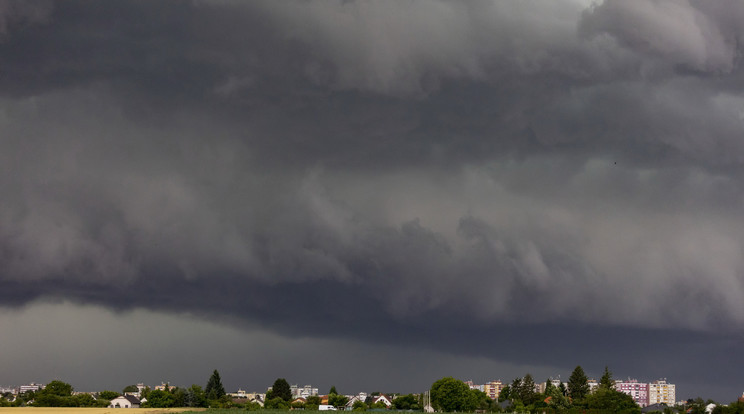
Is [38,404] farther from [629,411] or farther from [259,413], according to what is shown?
[629,411]

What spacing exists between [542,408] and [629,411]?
31.3 meters

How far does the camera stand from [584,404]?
196 m

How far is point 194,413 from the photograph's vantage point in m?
133

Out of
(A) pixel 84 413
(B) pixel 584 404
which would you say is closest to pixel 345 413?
(A) pixel 84 413

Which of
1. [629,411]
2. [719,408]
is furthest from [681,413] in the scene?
[719,408]

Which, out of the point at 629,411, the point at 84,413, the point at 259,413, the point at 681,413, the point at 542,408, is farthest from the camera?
the point at 542,408

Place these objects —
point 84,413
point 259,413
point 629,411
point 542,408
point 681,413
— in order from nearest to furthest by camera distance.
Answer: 1. point 259,413
2. point 84,413
3. point 629,411
4. point 681,413
5. point 542,408

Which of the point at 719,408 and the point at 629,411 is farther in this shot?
the point at 629,411

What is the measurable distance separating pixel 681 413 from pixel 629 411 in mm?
22904

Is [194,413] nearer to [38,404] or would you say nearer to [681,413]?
[38,404]

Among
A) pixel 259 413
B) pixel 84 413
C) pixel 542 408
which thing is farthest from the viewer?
pixel 542 408

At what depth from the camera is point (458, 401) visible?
199125 mm

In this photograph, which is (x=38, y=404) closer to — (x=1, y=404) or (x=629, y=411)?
(x=1, y=404)

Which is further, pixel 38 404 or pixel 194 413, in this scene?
pixel 38 404
